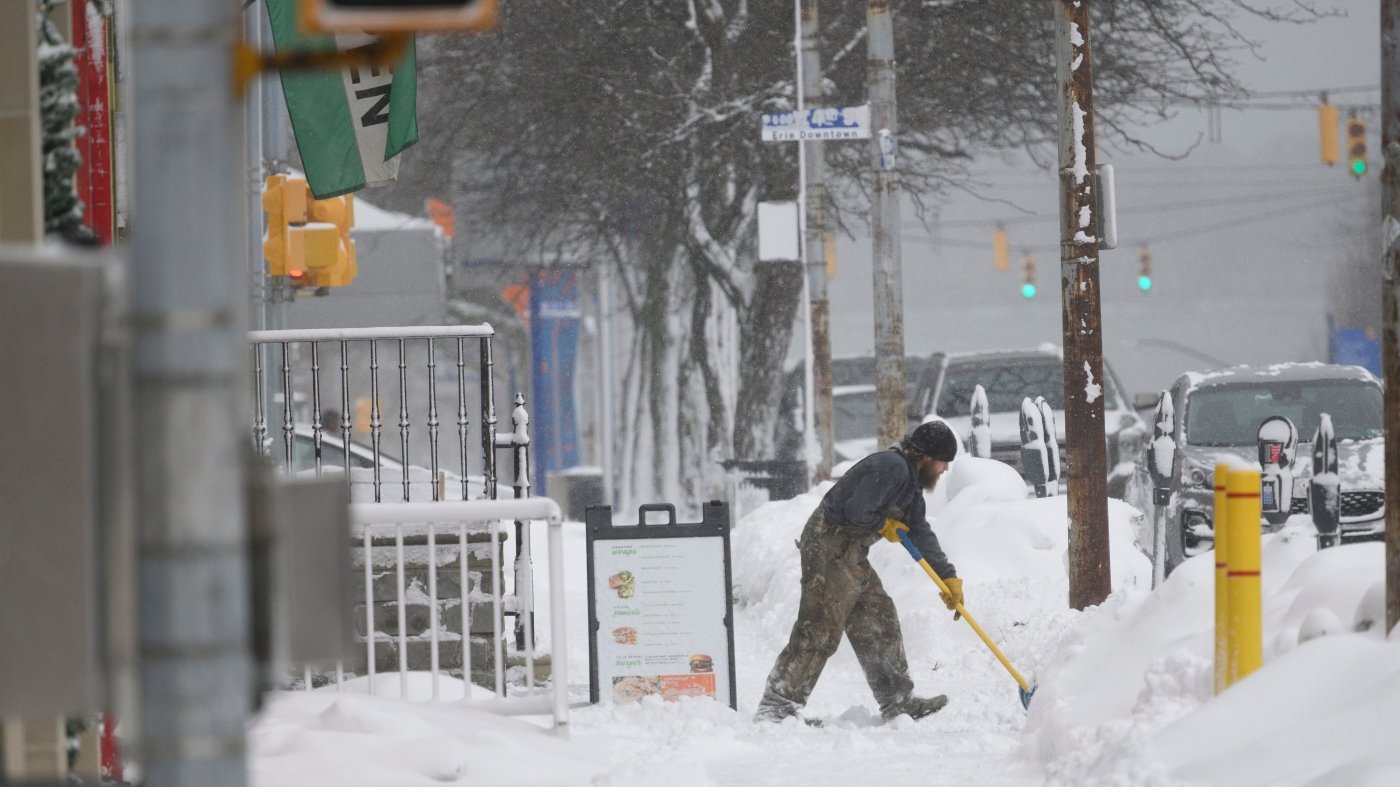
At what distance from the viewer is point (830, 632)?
914 cm

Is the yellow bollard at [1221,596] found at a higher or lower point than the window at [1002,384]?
lower

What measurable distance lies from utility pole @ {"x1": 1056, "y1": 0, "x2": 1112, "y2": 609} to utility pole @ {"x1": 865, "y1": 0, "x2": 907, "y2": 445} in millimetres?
5577

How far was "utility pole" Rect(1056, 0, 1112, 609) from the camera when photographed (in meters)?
10.7

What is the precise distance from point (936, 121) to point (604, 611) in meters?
16.0

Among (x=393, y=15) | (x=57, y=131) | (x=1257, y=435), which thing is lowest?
(x=1257, y=435)

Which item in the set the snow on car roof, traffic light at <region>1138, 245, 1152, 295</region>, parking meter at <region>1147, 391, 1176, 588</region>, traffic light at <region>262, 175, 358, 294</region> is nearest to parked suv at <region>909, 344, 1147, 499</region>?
the snow on car roof

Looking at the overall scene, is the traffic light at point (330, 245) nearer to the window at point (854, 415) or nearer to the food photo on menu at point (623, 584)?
the food photo on menu at point (623, 584)

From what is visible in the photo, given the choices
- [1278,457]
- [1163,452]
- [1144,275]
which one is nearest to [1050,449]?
[1163,452]

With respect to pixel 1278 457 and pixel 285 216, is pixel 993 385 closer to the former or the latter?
pixel 1278 457

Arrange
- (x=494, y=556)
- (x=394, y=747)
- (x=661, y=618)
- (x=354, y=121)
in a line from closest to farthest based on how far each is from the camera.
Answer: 1. (x=394, y=747)
2. (x=494, y=556)
3. (x=661, y=618)
4. (x=354, y=121)

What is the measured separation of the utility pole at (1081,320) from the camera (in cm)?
1072

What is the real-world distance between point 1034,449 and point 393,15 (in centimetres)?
1198

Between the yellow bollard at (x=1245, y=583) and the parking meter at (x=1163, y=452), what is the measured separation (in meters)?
6.89

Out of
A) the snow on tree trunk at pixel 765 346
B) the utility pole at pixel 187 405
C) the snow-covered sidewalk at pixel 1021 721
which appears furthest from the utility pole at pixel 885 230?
the utility pole at pixel 187 405
